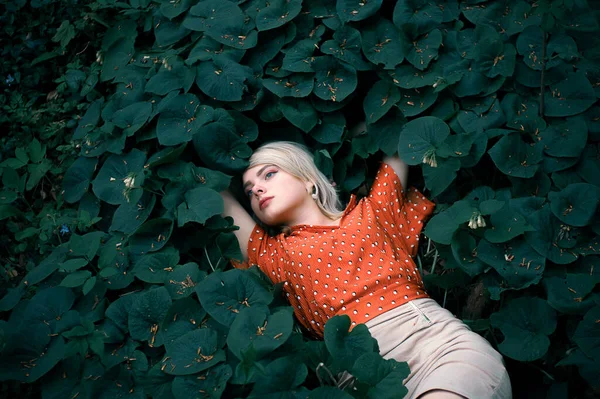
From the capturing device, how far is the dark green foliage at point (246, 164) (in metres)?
1.83

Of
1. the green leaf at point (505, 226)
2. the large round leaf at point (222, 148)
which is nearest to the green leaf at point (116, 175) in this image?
the large round leaf at point (222, 148)

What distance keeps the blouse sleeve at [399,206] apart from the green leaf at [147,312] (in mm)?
820

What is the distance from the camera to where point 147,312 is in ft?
6.28

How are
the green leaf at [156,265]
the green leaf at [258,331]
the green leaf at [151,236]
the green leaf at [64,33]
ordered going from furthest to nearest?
the green leaf at [64,33]
the green leaf at [151,236]
the green leaf at [156,265]
the green leaf at [258,331]

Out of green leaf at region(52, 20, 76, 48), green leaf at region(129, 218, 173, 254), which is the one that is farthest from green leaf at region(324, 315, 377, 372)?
green leaf at region(52, 20, 76, 48)

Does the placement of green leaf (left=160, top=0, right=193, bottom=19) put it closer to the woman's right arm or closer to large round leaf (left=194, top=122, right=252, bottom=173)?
large round leaf (left=194, top=122, right=252, bottom=173)

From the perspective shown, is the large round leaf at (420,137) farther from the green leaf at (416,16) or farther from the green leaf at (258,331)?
the green leaf at (258,331)

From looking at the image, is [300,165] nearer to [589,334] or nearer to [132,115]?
[132,115]

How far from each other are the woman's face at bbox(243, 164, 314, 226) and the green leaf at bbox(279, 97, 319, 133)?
0.19 meters

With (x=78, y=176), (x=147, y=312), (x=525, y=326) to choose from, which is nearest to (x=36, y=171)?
(x=78, y=176)

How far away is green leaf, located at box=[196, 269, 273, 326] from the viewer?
1857 mm

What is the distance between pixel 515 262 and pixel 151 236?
47.5 inches

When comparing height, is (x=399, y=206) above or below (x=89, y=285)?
below

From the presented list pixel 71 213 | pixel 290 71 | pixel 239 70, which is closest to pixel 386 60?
pixel 290 71
